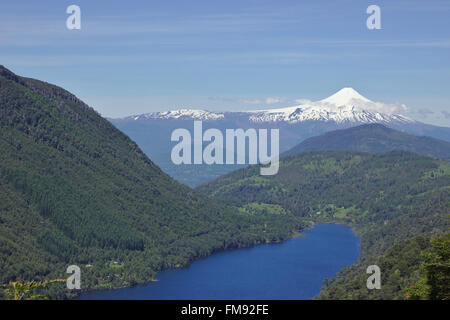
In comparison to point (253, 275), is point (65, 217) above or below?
above

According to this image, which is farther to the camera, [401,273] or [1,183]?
[1,183]

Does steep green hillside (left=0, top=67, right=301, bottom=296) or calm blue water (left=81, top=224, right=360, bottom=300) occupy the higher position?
steep green hillside (left=0, top=67, right=301, bottom=296)

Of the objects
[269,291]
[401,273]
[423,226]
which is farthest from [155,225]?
[401,273]

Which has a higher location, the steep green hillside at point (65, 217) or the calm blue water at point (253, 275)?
the steep green hillside at point (65, 217)

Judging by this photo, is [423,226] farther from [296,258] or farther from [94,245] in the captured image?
[94,245]

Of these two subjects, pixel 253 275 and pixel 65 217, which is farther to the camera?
pixel 65 217

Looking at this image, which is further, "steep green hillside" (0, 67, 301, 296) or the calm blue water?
"steep green hillside" (0, 67, 301, 296)

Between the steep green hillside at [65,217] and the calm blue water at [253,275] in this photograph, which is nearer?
the calm blue water at [253,275]
